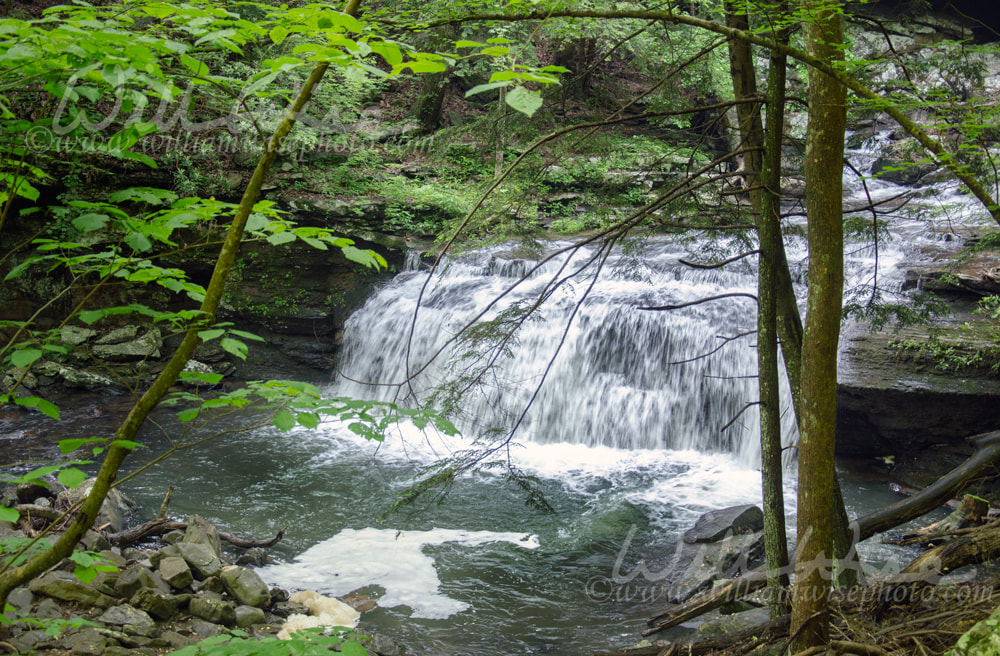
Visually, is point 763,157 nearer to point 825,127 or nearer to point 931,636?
point 825,127

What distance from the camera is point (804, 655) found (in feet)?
8.54

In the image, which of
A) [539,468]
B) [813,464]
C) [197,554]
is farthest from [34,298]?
[813,464]

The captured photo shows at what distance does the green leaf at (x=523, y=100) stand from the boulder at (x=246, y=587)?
4.64m

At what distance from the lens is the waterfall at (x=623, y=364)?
9.12 meters

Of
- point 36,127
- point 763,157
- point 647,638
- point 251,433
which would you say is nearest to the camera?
point 36,127

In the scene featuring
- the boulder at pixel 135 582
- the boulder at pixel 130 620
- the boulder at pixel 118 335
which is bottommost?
the boulder at pixel 130 620

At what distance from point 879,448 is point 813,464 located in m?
6.68

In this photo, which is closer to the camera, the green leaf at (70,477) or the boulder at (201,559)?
the green leaf at (70,477)

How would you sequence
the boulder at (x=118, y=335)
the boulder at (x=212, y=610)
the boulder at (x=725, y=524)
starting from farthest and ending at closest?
the boulder at (x=118, y=335), the boulder at (x=725, y=524), the boulder at (x=212, y=610)

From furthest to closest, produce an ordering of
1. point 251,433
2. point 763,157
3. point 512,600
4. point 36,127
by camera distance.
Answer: point 251,433
point 512,600
point 763,157
point 36,127

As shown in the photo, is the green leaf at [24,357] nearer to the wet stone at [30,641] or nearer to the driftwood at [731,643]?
the wet stone at [30,641]

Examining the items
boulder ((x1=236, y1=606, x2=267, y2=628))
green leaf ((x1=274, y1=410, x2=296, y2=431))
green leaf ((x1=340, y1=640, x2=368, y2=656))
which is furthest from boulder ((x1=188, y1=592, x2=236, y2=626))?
green leaf ((x1=274, y1=410, x2=296, y2=431))

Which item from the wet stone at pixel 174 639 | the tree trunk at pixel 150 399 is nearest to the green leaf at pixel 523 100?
the tree trunk at pixel 150 399

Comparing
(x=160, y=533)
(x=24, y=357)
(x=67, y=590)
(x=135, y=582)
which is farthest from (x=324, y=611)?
(x=24, y=357)
